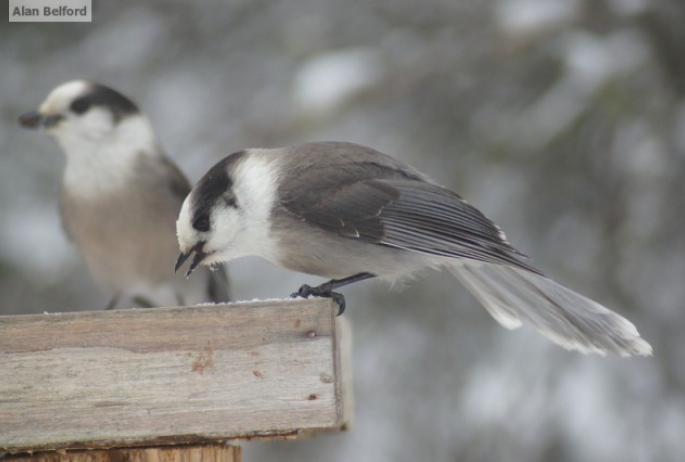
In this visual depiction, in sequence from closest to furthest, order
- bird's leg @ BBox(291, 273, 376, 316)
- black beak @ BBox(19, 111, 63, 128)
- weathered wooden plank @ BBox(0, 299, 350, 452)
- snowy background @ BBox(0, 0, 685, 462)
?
weathered wooden plank @ BBox(0, 299, 350, 452) < bird's leg @ BBox(291, 273, 376, 316) < black beak @ BBox(19, 111, 63, 128) < snowy background @ BBox(0, 0, 685, 462)

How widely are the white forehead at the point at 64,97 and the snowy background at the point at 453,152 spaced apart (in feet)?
3.05

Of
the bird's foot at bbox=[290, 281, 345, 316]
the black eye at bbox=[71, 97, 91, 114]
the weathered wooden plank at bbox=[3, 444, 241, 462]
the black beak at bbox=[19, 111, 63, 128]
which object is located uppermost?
the black eye at bbox=[71, 97, 91, 114]

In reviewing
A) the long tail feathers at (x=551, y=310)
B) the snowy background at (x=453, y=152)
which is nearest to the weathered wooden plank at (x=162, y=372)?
the long tail feathers at (x=551, y=310)

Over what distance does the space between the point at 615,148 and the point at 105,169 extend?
2262mm

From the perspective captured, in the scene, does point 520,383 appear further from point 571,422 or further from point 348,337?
point 348,337

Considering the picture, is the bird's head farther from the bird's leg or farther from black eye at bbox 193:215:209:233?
the bird's leg

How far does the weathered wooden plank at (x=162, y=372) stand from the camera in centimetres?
200

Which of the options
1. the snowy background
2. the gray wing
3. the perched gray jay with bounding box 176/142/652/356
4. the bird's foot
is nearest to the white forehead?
the snowy background

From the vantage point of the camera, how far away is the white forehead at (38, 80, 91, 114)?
336 centimetres

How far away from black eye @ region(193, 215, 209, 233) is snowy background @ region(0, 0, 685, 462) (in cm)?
153

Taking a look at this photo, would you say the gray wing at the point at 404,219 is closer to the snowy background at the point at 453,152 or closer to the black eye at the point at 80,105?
the black eye at the point at 80,105

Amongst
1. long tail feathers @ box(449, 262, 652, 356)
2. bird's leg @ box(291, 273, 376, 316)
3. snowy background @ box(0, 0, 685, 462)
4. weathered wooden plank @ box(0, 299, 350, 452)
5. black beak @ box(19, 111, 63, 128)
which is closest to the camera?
weathered wooden plank @ box(0, 299, 350, 452)

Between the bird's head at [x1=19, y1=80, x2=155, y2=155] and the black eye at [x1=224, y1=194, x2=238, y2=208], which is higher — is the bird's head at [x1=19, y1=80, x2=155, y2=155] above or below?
above

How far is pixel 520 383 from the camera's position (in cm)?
418
